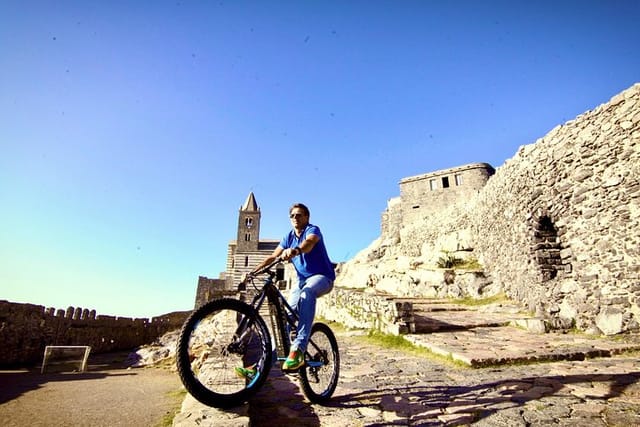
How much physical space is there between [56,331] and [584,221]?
23.0 metres

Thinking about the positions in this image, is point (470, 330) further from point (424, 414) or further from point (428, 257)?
point (428, 257)

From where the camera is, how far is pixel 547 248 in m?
8.99

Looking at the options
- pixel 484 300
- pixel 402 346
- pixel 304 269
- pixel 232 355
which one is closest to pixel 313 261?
pixel 304 269

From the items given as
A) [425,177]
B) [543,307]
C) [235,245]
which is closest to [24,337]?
[543,307]

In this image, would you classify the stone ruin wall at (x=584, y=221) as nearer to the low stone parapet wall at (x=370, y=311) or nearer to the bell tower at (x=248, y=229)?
the low stone parapet wall at (x=370, y=311)

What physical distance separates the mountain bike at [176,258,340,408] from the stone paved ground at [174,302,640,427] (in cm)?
14

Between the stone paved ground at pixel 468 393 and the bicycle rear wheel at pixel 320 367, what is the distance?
13 centimetres

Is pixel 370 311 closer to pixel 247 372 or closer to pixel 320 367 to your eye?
pixel 320 367

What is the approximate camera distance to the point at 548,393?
119 inches

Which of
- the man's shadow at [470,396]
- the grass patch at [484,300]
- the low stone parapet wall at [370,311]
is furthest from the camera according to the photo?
the grass patch at [484,300]

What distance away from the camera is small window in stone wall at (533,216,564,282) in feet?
28.8

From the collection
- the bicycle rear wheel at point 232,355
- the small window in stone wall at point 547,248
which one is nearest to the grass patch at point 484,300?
the small window in stone wall at point 547,248

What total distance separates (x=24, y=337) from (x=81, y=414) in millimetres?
13712

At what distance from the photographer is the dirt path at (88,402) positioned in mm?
4743
